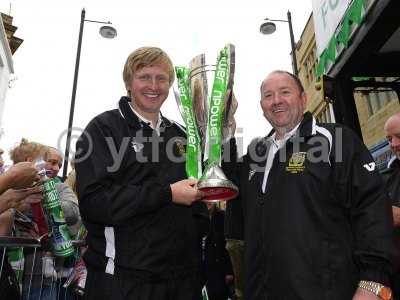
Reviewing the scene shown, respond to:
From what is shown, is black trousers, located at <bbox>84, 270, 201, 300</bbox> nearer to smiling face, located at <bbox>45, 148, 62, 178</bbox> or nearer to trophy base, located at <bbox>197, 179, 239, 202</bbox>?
trophy base, located at <bbox>197, 179, 239, 202</bbox>

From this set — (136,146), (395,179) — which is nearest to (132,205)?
(136,146)

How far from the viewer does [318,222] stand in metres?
2.00

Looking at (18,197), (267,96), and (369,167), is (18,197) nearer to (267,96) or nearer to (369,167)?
(267,96)

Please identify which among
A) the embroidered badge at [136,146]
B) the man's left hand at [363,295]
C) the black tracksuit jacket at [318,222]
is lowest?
the man's left hand at [363,295]

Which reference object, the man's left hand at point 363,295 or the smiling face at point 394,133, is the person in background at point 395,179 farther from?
the man's left hand at point 363,295

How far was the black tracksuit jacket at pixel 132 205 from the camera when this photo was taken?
1.87 meters

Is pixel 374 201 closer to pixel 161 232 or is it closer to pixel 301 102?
pixel 301 102

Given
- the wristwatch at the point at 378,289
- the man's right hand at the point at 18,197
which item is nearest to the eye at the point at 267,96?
the wristwatch at the point at 378,289

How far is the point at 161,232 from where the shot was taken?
1.97 metres

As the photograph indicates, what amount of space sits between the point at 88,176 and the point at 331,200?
130cm

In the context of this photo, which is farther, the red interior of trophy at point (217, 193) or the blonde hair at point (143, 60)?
the blonde hair at point (143, 60)

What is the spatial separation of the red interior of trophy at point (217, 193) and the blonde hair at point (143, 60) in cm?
79

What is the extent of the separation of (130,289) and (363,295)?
1.12 metres

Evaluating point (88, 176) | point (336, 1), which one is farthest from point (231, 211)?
point (336, 1)
